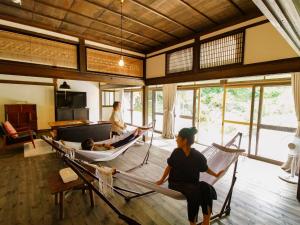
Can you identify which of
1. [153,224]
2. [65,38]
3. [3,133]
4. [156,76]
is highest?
[65,38]

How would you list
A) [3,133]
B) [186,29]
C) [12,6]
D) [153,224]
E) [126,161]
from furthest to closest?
[3,133], [126,161], [186,29], [12,6], [153,224]

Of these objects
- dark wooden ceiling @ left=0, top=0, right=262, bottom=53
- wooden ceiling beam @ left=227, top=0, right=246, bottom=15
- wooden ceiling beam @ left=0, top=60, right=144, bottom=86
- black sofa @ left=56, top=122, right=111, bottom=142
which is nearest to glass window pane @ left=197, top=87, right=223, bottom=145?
dark wooden ceiling @ left=0, top=0, right=262, bottom=53

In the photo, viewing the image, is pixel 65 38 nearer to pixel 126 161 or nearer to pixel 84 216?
pixel 126 161

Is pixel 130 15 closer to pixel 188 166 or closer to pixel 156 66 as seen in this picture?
pixel 156 66

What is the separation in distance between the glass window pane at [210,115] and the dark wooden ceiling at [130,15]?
192 centimetres

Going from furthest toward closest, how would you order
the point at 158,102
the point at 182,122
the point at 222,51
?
the point at 158,102
the point at 182,122
the point at 222,51

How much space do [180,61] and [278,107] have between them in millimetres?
2379

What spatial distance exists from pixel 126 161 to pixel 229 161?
93.8 inches

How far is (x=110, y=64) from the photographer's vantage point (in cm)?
401

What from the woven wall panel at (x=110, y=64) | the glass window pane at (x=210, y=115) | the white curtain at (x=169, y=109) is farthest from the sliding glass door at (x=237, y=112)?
the woven wall panel at (x=110, y=64)

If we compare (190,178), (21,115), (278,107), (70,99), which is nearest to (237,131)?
(278,107)

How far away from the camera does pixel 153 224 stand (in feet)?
6.00

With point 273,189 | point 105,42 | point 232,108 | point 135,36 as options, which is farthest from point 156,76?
point 273,189

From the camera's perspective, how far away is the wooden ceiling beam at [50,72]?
2.79 meters
